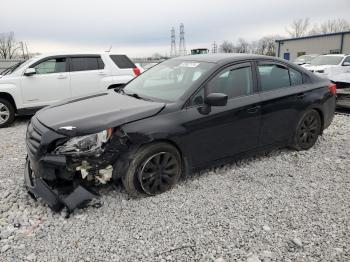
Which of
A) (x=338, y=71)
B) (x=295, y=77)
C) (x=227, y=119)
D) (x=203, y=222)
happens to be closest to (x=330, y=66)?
(x=338, y=71)

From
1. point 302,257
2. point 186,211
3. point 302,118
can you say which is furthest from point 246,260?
point 302,118

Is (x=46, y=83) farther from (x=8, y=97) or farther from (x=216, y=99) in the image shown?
(x=216, y=99)

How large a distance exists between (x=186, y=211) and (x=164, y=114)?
1.07 metres

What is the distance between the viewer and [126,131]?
327cm

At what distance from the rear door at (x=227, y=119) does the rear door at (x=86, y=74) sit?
458 cm

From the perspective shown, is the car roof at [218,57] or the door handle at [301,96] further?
the door handle at [301,96]

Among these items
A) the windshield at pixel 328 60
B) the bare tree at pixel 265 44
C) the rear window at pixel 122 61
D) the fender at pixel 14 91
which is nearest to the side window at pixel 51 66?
the fender at pixel 14 91

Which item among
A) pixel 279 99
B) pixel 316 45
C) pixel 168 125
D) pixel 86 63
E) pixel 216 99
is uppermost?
pixel 316 45

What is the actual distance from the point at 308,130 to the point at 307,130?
0.08ft

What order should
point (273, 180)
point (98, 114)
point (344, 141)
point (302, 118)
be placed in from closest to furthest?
point (98, 114), point (273, 180), point (302, 118), point (344, 141)

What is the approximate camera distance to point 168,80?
14.1 feet

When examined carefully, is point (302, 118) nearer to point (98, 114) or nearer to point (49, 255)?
point (98, 114)

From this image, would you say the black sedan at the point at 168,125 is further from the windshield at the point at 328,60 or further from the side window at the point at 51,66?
the windshield at the point at 328,60

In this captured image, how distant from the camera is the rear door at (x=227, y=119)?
3.72 m
